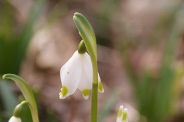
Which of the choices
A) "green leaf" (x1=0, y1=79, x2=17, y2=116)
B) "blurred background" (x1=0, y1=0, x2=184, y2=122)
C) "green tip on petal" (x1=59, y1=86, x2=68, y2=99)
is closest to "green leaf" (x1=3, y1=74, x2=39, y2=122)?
"green tip on petal" (x1=59, y1=86, x2=68, y2=99)

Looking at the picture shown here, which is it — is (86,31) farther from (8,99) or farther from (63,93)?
(8,99)

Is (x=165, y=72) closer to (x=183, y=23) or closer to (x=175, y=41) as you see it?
(x=175, y=41)

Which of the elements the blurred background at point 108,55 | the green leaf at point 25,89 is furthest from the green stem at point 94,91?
the blurred background at point 108,55

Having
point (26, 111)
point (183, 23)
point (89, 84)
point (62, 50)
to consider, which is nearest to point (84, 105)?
point (62, 50)

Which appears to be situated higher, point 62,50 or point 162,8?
point 162,8

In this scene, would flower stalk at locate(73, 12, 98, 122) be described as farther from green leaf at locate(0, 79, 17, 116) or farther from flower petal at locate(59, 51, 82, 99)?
Answer: green leaf at locate(0, 79, 17, 116)
